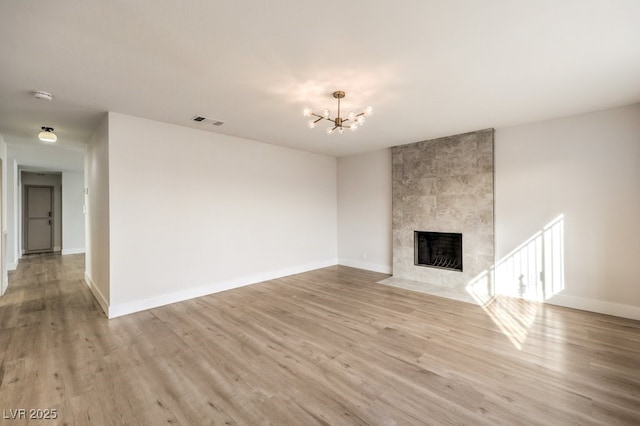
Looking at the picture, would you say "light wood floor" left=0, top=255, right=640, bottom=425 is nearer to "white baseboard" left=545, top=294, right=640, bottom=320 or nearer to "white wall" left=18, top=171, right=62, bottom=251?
"white baseboard" left=545, top=294, right=640, bottom=320

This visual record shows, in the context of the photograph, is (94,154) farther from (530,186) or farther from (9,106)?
(530,186)

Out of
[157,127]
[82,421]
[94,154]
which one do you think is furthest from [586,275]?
[94,154]

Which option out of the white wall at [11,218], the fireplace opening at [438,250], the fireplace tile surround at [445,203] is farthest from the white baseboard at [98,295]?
the fireplace opening at [438,250]

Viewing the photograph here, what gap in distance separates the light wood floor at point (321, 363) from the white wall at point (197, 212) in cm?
53

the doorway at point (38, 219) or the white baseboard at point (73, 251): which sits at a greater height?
the doorway at point (38, 219)

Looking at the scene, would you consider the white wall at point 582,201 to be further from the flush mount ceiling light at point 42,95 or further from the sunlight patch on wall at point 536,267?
the flush mount ceiling light at point 42,95

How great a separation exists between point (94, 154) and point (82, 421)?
4082 mm

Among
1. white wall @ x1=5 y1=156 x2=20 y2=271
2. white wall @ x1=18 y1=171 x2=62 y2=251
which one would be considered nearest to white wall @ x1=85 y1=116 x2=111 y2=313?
white wall @ x1=5 y1=156 x2=20 y2=271

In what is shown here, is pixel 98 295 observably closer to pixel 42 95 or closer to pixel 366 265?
pixel 42 95

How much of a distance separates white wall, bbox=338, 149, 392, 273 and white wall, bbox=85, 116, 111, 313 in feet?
15.1

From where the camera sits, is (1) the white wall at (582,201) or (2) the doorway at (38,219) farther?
(2) the doorway at (38,219)

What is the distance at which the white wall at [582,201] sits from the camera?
346 centimetres

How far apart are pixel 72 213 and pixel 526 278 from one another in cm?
1183

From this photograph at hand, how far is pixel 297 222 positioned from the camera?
598cm
